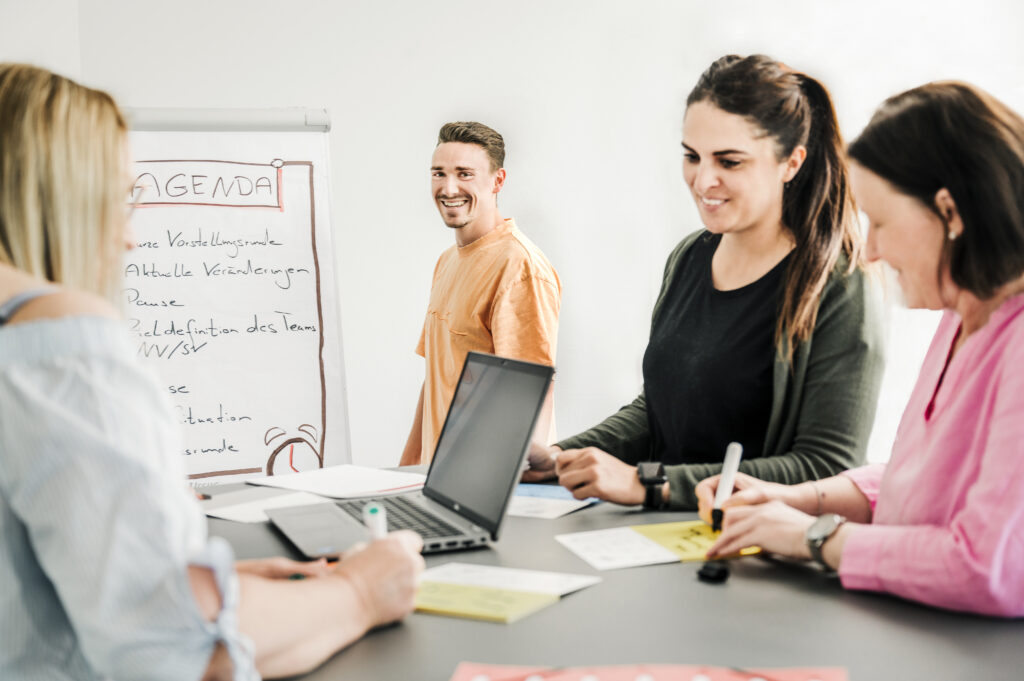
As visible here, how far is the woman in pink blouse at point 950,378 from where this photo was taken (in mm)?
973

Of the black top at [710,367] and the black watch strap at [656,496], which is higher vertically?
the black top at [710,367]

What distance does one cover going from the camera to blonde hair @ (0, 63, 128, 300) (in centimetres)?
74

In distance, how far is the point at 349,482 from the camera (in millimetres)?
1782

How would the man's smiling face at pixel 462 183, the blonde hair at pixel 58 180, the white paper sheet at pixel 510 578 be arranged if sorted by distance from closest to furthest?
the blonde hair at pixel 58 180 → the white paper sheet at pixel 510 578 → the man's smiling face at pixel 462 183

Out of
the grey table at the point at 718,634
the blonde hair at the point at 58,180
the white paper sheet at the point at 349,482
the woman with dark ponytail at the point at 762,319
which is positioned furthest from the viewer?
the white paper sheet at the point at 349,482

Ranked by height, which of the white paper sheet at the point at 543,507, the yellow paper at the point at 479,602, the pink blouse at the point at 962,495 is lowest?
the white paper sheet at the point at 543,507

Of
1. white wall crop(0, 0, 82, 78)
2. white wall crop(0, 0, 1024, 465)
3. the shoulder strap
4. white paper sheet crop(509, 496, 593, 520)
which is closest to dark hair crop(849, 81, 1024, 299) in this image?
white paper sheet crop(509, 496, 593, 520)

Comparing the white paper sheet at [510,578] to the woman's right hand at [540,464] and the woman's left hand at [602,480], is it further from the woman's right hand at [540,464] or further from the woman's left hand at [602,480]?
the woman's right hand at [540,464]

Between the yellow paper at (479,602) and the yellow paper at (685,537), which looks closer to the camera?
the yellow paper at (479,602)

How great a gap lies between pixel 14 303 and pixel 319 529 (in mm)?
739

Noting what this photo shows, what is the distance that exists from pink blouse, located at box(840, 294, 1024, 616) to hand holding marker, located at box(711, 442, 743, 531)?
207 millimetres

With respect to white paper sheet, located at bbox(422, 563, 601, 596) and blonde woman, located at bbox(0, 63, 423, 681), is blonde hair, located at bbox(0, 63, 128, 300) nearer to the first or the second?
blonde woman, located at bbox(0, 63, 423, 681)

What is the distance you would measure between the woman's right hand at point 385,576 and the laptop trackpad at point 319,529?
10.2 inches

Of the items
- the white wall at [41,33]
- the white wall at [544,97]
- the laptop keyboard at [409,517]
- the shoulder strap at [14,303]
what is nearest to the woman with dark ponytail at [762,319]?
the laptop keyboard at [409,517]
